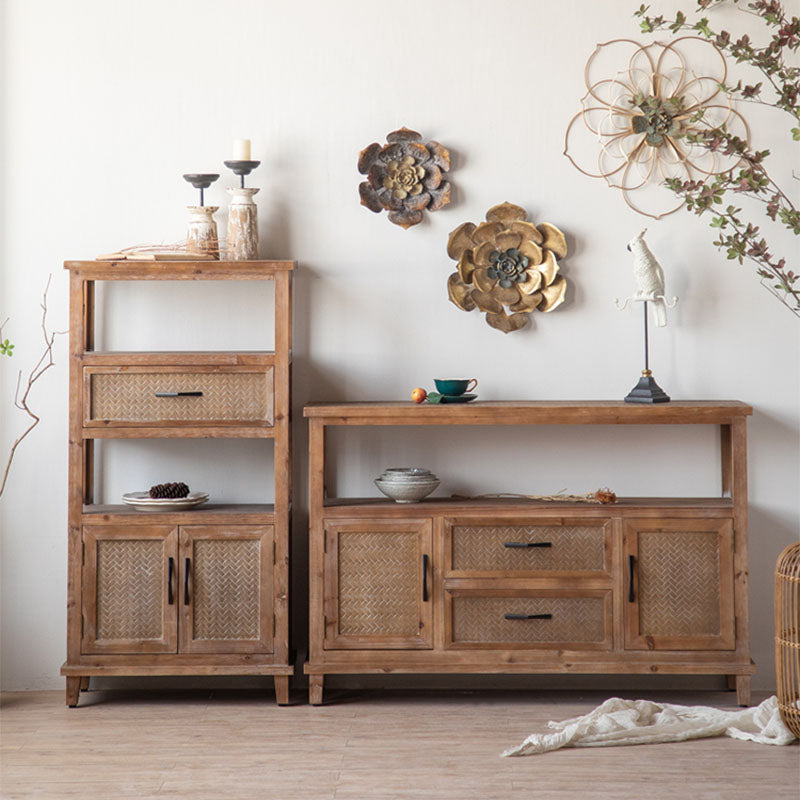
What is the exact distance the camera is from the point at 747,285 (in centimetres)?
417

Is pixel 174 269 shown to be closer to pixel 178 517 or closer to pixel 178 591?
pixel 178 517

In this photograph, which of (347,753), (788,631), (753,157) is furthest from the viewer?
(753,157)

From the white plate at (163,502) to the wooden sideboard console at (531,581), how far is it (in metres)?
0.48

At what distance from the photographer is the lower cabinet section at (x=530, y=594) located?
3.81 metres

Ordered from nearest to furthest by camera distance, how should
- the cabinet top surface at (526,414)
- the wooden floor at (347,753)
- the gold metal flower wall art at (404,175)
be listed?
1. the wooden floor at (347,753)
2. the cabinet top surface at (526,414)
3. the gold metal flower wall art at (404,175)

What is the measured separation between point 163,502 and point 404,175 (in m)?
1.53

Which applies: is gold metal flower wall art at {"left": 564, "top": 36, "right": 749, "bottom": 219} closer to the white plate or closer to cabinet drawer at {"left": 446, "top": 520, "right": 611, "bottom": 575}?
cabinet drawer at {"left": 446, "top": 520, "right": 611, "bottom": 575}

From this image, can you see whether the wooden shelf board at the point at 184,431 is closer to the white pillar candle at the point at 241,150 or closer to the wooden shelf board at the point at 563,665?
the wooden shelf board at the point at 563,665

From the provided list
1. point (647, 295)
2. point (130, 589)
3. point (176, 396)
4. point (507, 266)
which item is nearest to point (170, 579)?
point (130, 589)

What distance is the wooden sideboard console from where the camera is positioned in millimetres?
3812

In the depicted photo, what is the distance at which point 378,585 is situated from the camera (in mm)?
3848

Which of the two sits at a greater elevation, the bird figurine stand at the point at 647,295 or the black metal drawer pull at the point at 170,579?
the bird figurine stand at the point at 647,295

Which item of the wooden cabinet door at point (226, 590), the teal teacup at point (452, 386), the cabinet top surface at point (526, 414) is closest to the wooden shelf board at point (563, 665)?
the wooden cabinet door at point (226, 590)

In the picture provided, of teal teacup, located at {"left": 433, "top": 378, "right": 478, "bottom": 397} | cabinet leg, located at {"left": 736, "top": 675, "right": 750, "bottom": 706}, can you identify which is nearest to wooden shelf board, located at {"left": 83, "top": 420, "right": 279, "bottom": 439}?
teal teacup, located at {"left": 433, "top": 378, "right": 478, "bottom": 397}
